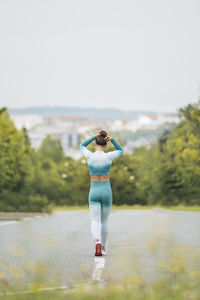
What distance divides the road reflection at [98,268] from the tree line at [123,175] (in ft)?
75.1

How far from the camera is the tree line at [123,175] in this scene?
4534cm

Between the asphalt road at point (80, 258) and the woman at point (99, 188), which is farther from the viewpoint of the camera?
the woman at point (99, 188)

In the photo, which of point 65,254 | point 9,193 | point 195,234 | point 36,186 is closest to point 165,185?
point 36,186

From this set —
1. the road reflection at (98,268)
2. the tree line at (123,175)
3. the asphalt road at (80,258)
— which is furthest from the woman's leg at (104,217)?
the tree line at (123,175)

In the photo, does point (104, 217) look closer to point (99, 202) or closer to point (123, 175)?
point (99, 202)

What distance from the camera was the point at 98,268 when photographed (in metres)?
8.67

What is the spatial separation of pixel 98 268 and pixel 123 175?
66.8 metres

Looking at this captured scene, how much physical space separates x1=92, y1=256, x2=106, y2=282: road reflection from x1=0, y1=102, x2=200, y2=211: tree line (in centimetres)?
2288

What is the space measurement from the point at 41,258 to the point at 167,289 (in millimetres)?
4987

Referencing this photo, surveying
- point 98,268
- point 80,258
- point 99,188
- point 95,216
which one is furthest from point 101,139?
point 98,268

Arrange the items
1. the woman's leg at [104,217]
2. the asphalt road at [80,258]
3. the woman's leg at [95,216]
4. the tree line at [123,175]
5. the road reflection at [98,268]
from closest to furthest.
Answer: the asphalt road at [80,258], the road reflection at [98,268], the woman's leg at [95,216], the woman's leg at [104,217], the tree line at [123,175]

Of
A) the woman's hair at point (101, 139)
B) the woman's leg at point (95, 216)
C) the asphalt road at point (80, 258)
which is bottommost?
the asphalt road at point (80, 258)

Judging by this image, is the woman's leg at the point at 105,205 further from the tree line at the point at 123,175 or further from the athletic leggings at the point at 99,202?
the tree line at the point at 123,175

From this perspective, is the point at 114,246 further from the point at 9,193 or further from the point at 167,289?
the point at 9,193
